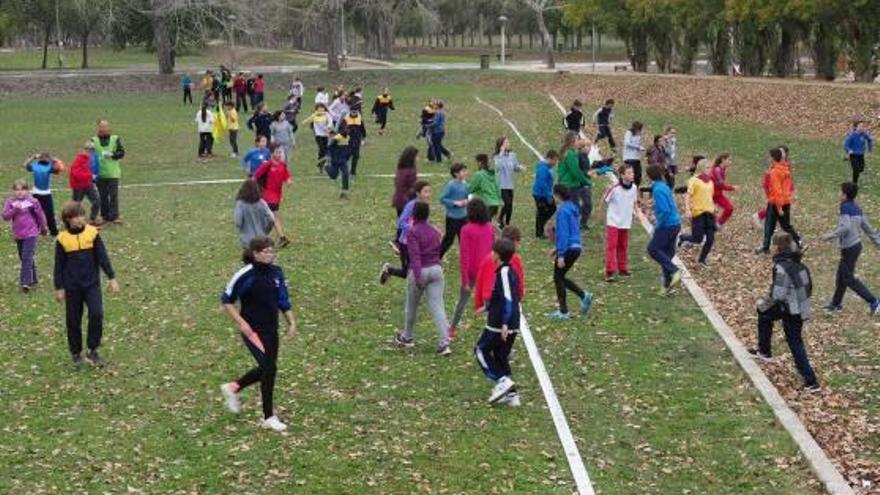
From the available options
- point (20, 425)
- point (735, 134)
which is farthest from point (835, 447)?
point (735, 134)

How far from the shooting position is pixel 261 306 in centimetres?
964

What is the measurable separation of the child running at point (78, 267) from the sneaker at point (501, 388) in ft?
14.5

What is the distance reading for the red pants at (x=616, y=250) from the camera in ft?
51.1

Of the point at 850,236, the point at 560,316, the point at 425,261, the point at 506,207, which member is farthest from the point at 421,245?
the point at 506,207

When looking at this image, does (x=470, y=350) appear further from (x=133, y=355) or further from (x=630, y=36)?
(x=630, y=36)

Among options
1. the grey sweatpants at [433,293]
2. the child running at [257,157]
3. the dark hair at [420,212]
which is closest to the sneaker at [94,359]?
the grey sweatpants at [433,293]

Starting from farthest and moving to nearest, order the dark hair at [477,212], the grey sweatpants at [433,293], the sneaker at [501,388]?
the dark hair at [477,212] < the grey sweatpants at [433,293] < the sneaker at [501,388]

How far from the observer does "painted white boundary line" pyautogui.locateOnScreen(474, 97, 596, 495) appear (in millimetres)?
8875

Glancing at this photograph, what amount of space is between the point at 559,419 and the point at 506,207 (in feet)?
29.7

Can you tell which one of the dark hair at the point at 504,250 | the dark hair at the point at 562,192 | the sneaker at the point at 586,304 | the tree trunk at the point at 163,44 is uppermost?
the tree trunk at the point at 163,44

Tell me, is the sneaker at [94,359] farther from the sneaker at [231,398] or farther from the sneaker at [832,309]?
the sneaker at [832,309]

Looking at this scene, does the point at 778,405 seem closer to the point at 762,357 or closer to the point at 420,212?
the point at 762,357

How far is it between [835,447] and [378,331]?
5776 mm

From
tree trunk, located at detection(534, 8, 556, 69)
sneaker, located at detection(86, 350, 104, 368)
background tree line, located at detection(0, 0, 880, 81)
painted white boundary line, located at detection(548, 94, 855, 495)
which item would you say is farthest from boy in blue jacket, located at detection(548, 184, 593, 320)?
tree trunk, located at detection(534, 8, 556, 69)
